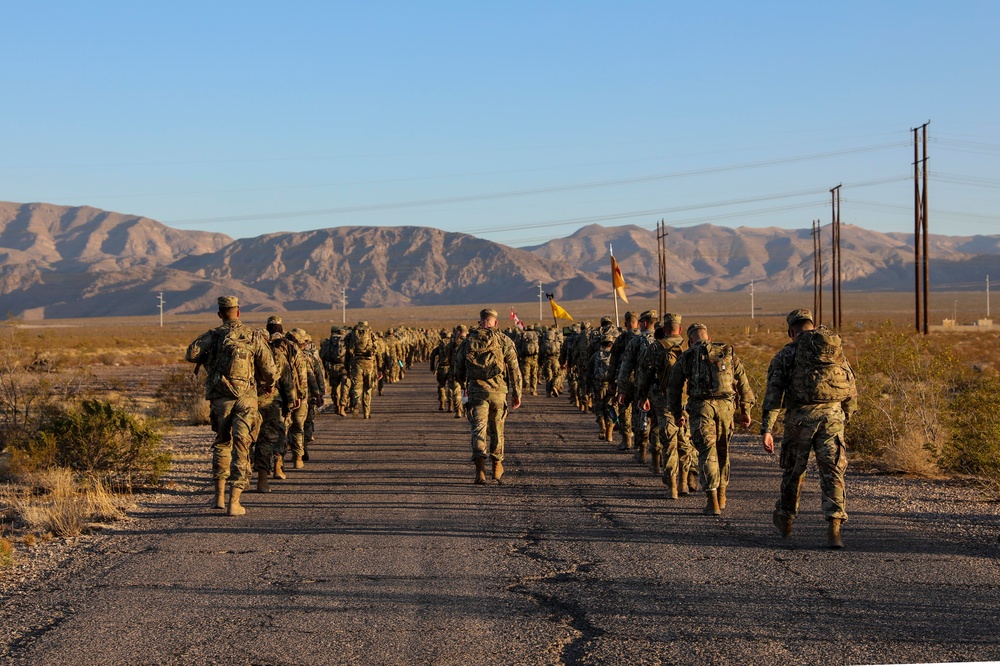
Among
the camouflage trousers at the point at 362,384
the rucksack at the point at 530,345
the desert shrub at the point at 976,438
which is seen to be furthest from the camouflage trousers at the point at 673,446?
the rucksack at the point at 530,345

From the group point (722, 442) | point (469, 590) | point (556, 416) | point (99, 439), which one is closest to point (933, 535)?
point (722, 442)

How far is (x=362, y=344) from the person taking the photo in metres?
20.5

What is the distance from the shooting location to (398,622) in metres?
6.44

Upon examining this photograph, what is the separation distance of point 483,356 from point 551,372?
15.0 metres

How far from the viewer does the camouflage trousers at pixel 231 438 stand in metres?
10.5

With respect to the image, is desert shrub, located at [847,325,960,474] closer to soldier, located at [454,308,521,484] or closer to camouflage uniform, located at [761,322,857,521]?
camouflage uniform, located at [761,322,857,521]

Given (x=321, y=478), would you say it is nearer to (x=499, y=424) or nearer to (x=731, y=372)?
(x=499, y=424)

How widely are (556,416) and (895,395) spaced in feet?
23.0

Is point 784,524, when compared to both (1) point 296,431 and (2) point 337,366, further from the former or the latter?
(2) point 337,366

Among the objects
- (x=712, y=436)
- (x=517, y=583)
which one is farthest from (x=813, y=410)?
(x=517, y=583)

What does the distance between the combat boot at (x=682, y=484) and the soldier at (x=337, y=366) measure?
417 inches

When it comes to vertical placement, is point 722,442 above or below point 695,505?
above

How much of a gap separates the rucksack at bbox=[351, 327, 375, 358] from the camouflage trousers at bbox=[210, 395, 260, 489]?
9.93m

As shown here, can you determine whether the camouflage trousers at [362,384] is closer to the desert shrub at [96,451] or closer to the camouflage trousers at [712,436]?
the desert shrub at [96,451]
